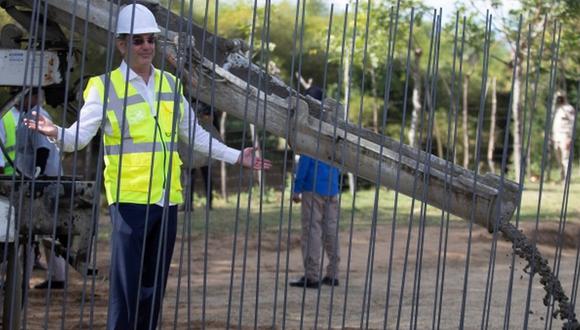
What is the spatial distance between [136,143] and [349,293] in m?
5.76

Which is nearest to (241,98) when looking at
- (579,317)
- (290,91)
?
(290,91)

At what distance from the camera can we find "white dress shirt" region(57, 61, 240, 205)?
6.44 m

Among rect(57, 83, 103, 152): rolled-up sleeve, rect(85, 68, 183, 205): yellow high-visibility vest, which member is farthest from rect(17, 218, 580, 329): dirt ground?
rect(57, 83, 103, 152): rolled-up sleeve

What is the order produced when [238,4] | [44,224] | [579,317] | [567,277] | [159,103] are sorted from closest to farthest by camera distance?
[159,103] < [44,224] < [579,317] < [567,277] < [238,4]

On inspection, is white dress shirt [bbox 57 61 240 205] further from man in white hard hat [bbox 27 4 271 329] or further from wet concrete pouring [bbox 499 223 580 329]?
wet concrete pouring [bbox 499 223 580 329]

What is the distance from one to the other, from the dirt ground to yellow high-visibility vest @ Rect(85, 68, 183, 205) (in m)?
Answer: 0.76

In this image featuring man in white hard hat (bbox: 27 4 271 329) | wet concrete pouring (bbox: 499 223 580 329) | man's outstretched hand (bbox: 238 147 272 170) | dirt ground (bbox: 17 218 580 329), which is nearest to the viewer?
man in white hard hat (bbox: 27 4 271 329)

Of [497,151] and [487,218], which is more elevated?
[487,218]

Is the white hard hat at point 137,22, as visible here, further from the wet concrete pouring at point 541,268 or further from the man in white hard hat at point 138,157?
the wet concrete pouring at point 541,268

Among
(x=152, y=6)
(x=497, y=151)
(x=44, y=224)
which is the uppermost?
(x=152, y=6)

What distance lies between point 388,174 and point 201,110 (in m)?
1.94

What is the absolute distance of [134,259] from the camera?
6.71m

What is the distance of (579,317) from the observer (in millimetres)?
10320

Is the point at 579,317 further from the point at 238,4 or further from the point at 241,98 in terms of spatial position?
the point at 238,4
